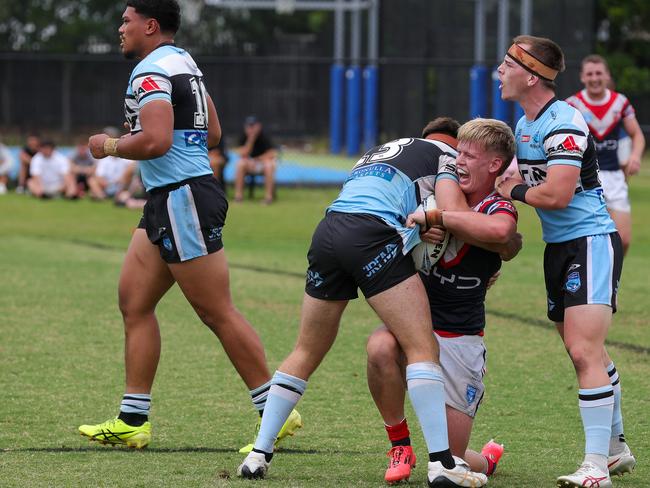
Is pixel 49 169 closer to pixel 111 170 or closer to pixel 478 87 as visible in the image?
pixel 111 170

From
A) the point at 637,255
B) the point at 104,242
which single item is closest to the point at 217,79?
the point at 104,242

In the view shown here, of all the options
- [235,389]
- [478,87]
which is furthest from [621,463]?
[478,87]

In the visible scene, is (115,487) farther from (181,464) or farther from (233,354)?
(233,354)

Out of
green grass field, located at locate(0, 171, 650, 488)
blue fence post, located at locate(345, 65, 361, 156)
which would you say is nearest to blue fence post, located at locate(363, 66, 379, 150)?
blue fence post, located at locate(345, 65, 361, 156)

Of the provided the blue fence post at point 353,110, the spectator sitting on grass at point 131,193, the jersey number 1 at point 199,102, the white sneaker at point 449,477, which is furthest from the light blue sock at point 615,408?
the blue fence post at point 353,110

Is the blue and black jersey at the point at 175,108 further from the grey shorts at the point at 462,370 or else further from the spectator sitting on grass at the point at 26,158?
the spectator sitting on grass at the point at 26,158

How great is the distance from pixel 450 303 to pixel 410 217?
43 cm

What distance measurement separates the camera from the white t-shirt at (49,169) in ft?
69.1

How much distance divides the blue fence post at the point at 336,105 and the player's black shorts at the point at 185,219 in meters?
17.7

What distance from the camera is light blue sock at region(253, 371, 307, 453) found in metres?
5.11

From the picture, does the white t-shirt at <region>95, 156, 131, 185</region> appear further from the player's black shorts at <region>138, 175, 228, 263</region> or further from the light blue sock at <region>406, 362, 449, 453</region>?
the light blue sock at <region>406, 362, 449, 453</region>

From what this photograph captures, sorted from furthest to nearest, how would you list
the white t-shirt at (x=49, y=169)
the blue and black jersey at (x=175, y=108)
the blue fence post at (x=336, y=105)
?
the blue fence post at (x=336, y=105) < the white t-shirt at (x=49, y=169) < the blue and black jersey at (x=175, y=108)

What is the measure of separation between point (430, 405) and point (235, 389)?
2428 millimetres

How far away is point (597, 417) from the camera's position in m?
4.99
